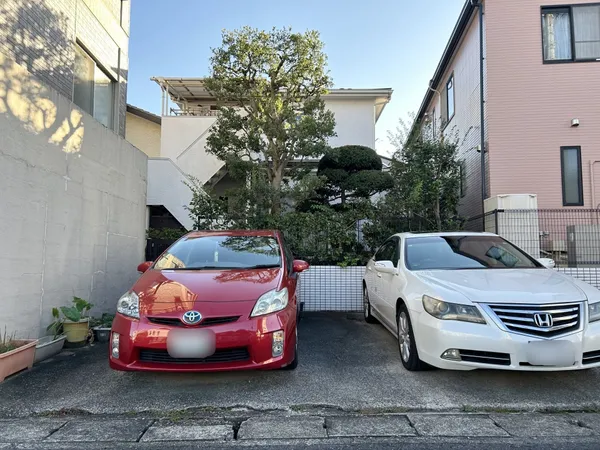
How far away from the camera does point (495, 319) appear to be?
3262 mm

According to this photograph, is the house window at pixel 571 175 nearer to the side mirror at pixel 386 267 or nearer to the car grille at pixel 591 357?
the side mirror at pixel 386 267

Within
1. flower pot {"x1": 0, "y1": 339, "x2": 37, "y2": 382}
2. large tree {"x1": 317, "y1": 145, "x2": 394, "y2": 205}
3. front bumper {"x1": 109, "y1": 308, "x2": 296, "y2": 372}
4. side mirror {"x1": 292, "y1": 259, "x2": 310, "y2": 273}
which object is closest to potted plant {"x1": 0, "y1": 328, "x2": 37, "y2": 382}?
flower pot {"x1": 0, "y1": 339, "x2": 37, "y2": 382}

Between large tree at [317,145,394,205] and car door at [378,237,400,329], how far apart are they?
16.4 ft

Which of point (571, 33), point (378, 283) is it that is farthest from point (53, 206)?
point (571, 33)

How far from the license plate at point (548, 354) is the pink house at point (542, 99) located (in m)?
7.36

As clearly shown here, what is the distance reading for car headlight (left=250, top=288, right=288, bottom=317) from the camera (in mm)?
3463

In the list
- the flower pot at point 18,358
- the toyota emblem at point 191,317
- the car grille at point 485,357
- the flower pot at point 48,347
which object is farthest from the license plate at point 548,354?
the flower pot at point 48,347

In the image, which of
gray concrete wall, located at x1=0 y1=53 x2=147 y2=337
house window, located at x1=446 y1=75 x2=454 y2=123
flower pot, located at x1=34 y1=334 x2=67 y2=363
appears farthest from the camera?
house window, located at x1=446 y1=75 x2=454 y2=123

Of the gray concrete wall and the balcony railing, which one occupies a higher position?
the balcony railing

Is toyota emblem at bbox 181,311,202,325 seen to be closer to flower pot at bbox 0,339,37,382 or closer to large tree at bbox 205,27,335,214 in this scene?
flower pot at bbox 0,339,37,382

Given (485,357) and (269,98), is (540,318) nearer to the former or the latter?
(485,357)

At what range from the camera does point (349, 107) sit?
16109mm

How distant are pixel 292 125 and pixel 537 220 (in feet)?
18.6

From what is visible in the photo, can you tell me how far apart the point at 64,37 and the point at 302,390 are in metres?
6.78
